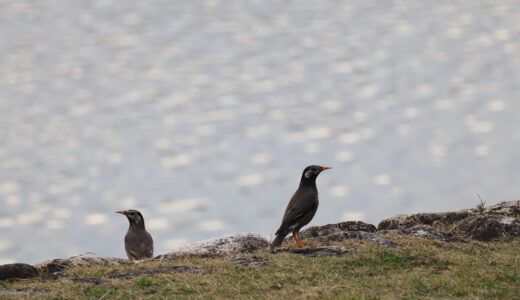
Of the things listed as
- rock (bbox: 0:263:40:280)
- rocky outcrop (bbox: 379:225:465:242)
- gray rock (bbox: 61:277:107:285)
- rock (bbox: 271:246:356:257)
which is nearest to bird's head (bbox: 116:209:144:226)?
rock (bbox: 0:263:40:280)

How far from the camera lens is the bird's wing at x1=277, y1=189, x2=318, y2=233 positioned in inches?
645

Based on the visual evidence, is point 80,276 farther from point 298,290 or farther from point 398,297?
point 398,297

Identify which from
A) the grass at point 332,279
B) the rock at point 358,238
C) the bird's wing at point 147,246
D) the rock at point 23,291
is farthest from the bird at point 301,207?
the rock at point 23,291

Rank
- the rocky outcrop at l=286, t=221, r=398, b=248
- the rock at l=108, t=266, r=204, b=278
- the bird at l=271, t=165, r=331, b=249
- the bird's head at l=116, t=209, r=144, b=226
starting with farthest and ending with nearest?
the bird's head at l=116, t=209, r=144, b=226 < the rocky outcrop at l=286, t=221, r=398, b=248 < the bird at l=271, t=165, r=331, b=249 < the rock at l=108, t=266, r=204, b=278

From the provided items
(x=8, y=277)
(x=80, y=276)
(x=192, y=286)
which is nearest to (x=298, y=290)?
(x=192, y=286)

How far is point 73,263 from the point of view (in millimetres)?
16469

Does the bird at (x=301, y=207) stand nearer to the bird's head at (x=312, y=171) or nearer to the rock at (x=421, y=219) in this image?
the bird's head at (x=312, y=171)

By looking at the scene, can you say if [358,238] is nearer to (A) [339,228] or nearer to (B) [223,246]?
(B) [223,246]

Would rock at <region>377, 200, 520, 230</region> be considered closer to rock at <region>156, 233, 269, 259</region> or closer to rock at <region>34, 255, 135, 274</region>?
rock at <region>156, 233, 269, 259</region>

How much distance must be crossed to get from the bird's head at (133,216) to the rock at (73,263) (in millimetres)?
2105

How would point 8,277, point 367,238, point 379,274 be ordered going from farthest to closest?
point 367,238 → point 8,277 → point 379,274

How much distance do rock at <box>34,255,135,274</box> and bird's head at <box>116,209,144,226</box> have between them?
6.91 feet

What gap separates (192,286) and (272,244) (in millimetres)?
4179

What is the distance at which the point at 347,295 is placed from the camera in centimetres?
1172
